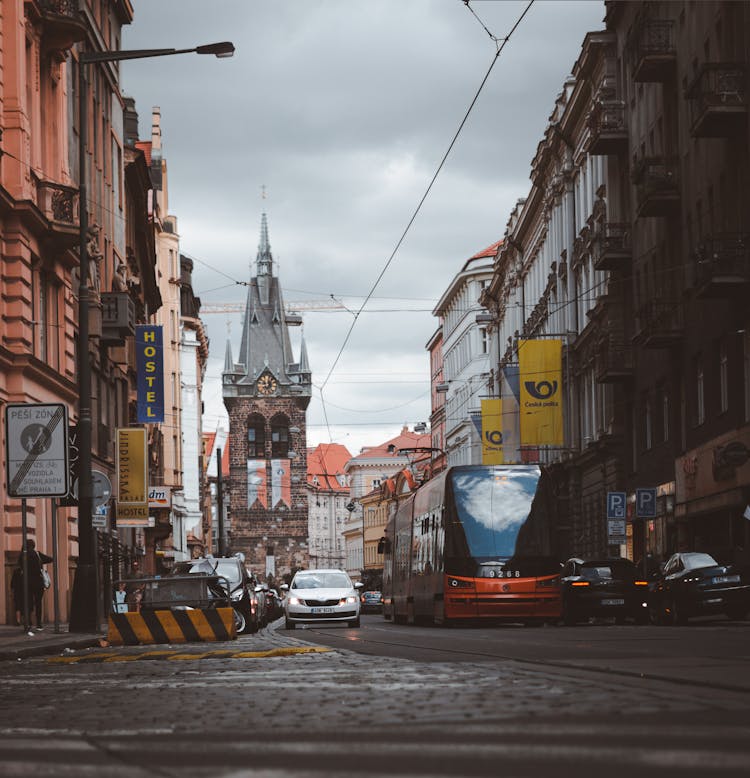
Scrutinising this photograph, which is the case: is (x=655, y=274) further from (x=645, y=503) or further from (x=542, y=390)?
(x=542, y=390)

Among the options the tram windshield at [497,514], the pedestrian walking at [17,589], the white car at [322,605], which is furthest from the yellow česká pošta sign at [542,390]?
the pedestrian walking at [17,589]

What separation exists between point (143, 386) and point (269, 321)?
4929 inches

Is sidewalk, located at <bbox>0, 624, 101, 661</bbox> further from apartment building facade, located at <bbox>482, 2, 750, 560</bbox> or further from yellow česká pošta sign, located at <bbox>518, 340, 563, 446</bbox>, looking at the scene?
yellow česká pošta sign, located at <bbox>518, 340, 563, 446</bbox>

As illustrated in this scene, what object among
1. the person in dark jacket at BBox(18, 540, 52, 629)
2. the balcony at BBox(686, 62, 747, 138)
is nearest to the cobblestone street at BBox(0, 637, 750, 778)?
the person in dark jacket at BBox(18, 540, 52, 629)

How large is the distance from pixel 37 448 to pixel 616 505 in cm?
2191

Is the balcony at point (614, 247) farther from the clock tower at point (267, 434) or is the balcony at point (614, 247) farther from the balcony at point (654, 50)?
the clock tower at point (267, 434)

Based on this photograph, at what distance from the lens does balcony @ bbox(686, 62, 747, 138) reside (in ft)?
113

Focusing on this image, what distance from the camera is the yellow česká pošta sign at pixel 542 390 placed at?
173 ft

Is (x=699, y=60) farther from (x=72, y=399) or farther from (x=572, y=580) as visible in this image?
(x=72, y=399)

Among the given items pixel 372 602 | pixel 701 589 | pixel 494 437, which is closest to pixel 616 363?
pixel 494 437

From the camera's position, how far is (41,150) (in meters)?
34.5

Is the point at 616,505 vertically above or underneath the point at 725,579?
above

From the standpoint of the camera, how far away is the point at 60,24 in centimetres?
3422

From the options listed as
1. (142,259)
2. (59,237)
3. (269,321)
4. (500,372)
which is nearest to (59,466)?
(59,237)
